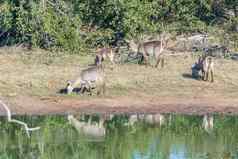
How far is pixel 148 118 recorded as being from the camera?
17.3 metres

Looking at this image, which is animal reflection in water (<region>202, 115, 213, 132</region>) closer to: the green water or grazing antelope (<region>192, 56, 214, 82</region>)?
the green water

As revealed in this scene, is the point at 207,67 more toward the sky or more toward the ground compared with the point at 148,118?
more toward the sky

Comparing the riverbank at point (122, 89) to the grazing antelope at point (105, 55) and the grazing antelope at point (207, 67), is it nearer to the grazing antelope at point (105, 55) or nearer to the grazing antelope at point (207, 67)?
the grazing antelope at point (207, 67)

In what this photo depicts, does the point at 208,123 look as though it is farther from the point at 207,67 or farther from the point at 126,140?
the point at 207,67

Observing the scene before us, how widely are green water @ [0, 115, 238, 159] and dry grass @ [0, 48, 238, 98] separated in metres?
1.53

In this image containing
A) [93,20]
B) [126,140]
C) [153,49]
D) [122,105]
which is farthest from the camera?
[93,20]

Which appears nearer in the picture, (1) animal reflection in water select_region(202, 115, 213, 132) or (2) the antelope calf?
(1) animal reflection in water select_region(202, 115, 213, 132)

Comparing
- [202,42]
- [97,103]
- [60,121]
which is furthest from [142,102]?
[202,42]

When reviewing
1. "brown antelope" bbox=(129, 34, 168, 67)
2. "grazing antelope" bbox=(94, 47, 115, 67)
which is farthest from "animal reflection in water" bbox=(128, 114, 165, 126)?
"brown antelope" bbox=(129, 34, 168, 67)

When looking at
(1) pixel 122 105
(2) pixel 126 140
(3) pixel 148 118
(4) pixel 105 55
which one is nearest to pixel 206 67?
(1) pixel 122 105

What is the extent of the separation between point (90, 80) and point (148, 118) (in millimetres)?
1894

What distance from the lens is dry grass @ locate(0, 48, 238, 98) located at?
61.7 ft

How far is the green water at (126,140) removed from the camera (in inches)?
546

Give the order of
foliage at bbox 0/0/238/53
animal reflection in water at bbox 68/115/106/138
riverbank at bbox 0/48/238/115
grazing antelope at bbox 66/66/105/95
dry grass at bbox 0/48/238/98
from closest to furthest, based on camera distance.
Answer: animal reflection in water at bbox 68/115/106/138, riverbank at bbox 0/48/238/115, grazing antelope at bbox 66/66/105/95, dry grass at bbox 0/48/238/98, foliage at bbox 0/0/238/53
